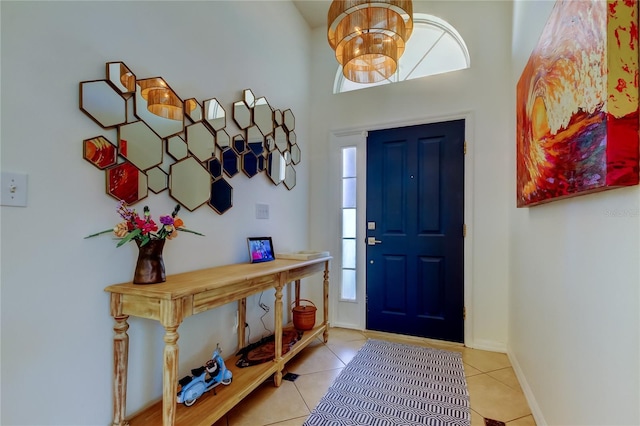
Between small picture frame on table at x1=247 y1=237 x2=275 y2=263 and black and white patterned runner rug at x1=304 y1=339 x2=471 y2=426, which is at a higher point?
small picture frame on table at x1=247 y1=237 x2=275 y2=263

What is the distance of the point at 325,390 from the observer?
1983 millimetres

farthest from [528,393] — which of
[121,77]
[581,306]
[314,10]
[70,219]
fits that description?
[314,10]

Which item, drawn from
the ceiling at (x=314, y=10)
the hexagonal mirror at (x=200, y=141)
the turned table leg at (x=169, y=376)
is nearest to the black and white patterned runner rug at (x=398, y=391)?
the turned table leg at (x=169, y=376)

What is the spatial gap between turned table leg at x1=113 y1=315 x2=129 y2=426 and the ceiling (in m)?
3.19

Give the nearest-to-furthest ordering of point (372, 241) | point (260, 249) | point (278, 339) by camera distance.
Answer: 1. point (278, 339)
2. point (260, 249)
3. point (372, 241)

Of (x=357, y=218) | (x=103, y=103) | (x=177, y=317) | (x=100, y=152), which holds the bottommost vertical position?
(x=177, y=317)

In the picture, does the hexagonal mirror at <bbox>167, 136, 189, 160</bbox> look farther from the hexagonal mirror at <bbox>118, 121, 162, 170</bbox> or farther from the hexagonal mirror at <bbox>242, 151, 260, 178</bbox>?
the hexagonal mirror at <bbox>242, 151, 260, 178</bbox>

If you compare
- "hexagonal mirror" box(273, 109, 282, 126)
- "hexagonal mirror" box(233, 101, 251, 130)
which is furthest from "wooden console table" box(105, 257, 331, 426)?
"hexagonal mirror" box(273, 109, 282, 126)

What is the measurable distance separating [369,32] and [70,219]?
75.5 inches

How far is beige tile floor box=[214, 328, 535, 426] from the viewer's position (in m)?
1.70

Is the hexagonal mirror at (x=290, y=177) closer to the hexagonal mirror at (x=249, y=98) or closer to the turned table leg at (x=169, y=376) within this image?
the hexagonal mirror at (x=249, y=98)

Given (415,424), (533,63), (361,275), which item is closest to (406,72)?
(533,63)

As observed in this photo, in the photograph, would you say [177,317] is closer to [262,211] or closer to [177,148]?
[177,148]

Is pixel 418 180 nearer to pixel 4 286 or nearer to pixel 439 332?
pixel 439 332
